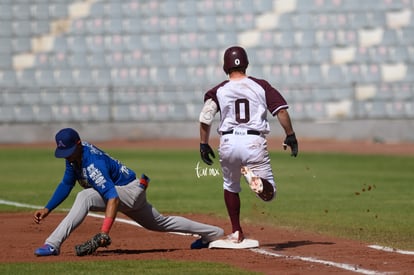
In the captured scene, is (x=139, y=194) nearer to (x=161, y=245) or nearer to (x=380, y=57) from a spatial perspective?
(x=161, y=245)

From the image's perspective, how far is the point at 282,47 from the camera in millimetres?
29891

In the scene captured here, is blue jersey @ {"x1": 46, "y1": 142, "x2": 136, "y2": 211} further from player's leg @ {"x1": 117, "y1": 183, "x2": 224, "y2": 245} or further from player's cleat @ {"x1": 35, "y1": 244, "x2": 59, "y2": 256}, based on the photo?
player's cleat @ {"x1": 35, "y1": 244, "x2": 59, "y2": 256}

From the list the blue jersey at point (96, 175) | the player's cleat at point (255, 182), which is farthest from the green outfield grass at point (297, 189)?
the blue jersey at point (96, 175)

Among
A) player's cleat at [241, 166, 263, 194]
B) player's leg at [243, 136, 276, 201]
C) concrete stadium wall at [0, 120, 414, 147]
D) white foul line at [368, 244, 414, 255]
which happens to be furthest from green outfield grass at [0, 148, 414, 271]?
concrete stadium wall at [0, 120, 414, 147]

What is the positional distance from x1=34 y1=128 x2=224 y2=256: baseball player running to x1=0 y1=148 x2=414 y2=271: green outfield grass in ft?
8.75

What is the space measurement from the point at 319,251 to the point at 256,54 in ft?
67.3

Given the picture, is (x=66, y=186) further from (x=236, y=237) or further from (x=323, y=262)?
(x=323, y=262)

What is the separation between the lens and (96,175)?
9172 mm

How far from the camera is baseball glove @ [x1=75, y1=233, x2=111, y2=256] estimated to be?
29.8ft

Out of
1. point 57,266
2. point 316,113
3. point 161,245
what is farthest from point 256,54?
point 57,266

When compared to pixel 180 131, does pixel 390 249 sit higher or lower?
higher

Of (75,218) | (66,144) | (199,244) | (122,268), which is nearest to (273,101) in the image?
(199,244)

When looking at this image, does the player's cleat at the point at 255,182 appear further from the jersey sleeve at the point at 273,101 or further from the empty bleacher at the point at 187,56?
the empty bleacher at the point at 187,56

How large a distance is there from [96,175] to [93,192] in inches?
11.8
